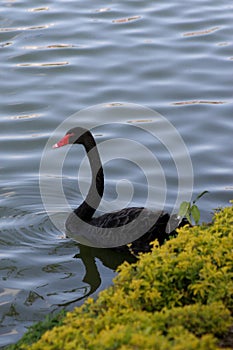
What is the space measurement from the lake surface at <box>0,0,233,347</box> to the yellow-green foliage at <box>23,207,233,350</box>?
1710 millimetres

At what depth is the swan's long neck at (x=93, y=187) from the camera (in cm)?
834

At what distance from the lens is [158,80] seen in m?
11.3

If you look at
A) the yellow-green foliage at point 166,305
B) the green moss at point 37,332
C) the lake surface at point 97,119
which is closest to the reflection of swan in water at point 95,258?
the lake surface at point 97,119

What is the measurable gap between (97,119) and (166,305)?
597cm

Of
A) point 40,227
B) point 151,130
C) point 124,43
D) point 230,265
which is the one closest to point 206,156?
point 151,130

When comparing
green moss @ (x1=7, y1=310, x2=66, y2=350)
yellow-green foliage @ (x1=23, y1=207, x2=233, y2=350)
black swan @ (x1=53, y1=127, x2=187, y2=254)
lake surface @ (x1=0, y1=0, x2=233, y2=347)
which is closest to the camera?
yellow-green foliage @ (x1=23, y1=207, x2=233, y2=350)

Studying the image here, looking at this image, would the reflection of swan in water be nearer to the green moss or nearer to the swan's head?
the swan's head

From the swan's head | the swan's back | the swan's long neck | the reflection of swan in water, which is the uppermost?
the swan's head

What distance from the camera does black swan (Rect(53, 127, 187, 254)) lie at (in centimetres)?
762

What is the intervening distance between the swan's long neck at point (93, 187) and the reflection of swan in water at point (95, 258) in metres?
0.49

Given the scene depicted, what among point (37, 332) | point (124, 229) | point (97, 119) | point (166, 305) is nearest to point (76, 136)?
point (124, 229)

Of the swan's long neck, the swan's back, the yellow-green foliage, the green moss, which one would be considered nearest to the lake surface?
the swan's back

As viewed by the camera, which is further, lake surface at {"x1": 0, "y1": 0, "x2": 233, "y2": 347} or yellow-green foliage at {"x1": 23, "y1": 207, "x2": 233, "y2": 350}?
lake surface at {"x1": 0, "y1": 0, "x2": 233, "y2": 347}

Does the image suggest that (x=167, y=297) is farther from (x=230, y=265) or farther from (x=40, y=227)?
(x=40, y=227)
